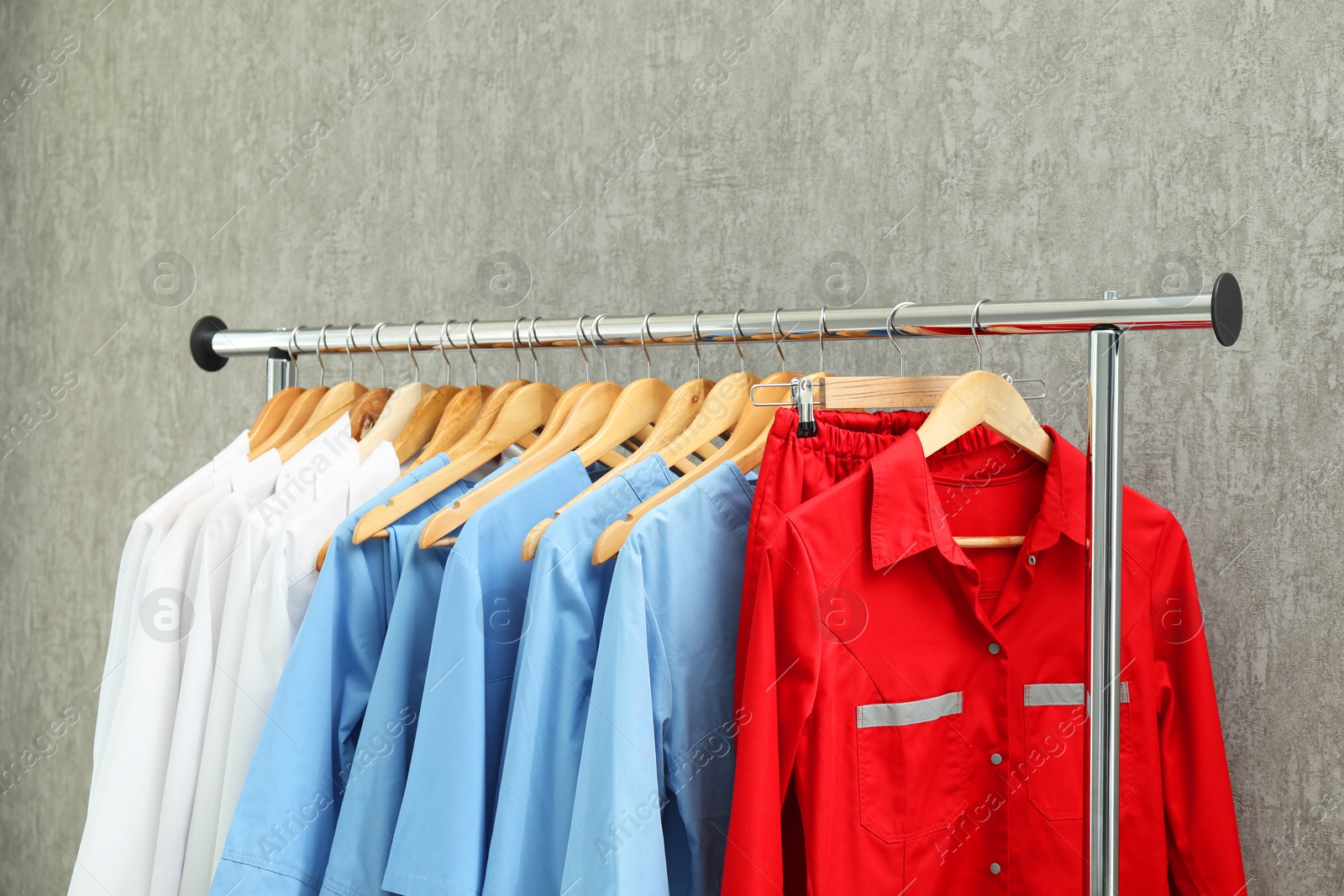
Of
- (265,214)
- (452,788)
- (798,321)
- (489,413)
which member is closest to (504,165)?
(265,214)

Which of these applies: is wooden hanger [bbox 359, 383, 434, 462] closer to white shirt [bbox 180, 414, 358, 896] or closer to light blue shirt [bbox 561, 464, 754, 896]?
white shirt [bbox 180, 414, 358, 896]

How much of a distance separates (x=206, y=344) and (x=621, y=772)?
1084 millimetres

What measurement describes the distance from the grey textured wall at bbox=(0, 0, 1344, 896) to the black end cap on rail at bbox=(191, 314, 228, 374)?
66cm

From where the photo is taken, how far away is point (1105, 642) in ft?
3.34

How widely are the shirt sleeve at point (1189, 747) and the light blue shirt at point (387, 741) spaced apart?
883 mm

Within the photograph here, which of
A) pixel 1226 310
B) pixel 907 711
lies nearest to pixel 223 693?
pixel 907 711

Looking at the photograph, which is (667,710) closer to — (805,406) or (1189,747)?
(805,406)

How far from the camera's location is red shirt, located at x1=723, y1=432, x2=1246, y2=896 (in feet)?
3.65

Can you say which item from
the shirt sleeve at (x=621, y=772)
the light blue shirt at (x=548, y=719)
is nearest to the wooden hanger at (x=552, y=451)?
the light blue shirt at (x=548, y=719)

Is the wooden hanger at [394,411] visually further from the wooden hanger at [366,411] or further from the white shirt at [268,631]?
the white shirt at [268,631]

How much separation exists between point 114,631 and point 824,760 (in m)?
1.04

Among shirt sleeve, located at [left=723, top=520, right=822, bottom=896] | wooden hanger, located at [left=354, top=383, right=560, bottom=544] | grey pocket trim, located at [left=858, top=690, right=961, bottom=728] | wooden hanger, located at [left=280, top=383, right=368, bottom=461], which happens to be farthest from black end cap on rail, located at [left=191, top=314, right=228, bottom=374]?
grey pocket trim, located at [left=858, top=690, right=961, bottom=728]

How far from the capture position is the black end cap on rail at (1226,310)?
0.99 m

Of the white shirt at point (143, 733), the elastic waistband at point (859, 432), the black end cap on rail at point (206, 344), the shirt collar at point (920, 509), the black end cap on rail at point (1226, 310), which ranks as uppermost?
the black end cap on rail at point (206, 344)
